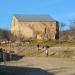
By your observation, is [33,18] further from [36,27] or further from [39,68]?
[39,68]

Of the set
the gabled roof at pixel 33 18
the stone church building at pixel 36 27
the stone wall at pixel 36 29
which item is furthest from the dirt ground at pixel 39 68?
the gabled roof at pixel 33 18

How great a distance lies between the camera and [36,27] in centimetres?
8075

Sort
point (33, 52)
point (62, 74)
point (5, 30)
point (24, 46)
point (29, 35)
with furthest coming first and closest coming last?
1. point (5, 30)
2. point (29, 35)
3. point (24, 46)
4. point (33, 52)
5. point (62, 74)

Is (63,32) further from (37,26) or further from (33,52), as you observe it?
(33,52)

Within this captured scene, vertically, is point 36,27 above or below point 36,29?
above

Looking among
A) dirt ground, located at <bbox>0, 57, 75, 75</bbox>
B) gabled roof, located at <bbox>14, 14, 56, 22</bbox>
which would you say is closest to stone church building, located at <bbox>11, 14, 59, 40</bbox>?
gabled roof, located at <bbox>14, 14, 56, 22</bbox>

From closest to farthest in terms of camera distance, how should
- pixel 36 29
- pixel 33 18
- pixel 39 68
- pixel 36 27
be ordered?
1. pixel 39 68
2. pixel 36 29
3. pixel 36 27
4. pixel 33 18

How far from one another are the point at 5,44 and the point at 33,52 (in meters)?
8.75

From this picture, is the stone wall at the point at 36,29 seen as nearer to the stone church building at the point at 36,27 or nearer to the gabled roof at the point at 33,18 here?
the stone church building at the point at 36,27

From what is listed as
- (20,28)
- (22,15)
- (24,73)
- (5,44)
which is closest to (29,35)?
(20,28)

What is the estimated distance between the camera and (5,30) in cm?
8531

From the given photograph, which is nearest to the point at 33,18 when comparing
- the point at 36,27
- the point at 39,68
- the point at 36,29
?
the point at 36,27

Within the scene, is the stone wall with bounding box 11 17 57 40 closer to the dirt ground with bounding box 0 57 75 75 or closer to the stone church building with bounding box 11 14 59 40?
the stone church building with bounding box 11 14 59 40

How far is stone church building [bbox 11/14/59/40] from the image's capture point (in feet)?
257
